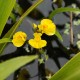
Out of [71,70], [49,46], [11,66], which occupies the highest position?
[11,66]

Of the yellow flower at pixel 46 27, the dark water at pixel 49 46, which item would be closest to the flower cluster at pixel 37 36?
the yellow flower at pixel 46 27

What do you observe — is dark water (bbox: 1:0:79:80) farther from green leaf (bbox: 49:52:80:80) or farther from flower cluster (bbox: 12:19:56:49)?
green leaf (bbox: 49:52:80:80)

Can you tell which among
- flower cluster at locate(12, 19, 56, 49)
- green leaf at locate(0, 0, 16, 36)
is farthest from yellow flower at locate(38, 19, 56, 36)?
green leaf at locate(0, 0, 16, 36)

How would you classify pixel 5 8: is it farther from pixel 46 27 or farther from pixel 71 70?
pixel 71 70

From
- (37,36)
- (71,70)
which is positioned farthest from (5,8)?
(71,70)

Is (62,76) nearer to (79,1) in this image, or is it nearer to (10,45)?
(10,45)

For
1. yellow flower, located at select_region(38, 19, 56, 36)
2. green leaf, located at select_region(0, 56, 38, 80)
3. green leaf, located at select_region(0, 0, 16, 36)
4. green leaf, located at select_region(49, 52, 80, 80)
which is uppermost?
green leaf, located at select_region(0, 0, 16, 36)

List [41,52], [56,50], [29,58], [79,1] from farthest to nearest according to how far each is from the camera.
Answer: [79,1] < [56,50] < [41,52] < [29,58]

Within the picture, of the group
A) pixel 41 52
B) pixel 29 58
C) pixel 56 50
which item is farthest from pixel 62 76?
pixel 56 50

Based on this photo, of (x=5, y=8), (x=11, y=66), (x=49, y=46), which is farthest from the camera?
(x=49, y=46)
